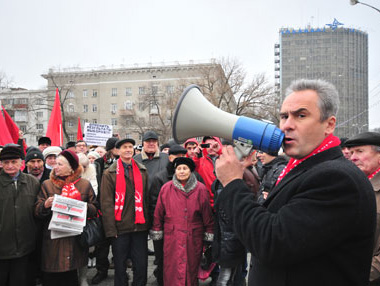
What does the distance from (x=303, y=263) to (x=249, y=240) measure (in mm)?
245

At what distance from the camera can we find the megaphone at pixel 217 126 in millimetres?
1577

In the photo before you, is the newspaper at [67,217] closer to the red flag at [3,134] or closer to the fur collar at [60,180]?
the fur collar at [60,180]

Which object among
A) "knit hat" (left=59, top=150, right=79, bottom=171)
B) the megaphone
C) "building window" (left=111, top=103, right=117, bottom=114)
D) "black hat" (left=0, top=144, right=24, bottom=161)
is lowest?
"knit hat" (left=59, top=150, right=79, bottom=171)

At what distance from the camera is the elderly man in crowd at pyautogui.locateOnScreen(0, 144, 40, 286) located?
11.6ft

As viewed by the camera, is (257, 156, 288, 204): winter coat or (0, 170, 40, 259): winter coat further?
(257, 156, 288, 204): winter coat

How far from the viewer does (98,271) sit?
5.00m

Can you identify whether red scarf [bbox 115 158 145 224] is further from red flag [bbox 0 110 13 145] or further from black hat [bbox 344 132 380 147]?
black hat [bbox 344 132 380 147]

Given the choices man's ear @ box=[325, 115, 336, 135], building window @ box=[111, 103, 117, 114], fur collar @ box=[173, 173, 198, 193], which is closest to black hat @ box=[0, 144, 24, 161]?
fur collar @ box=[173, 173, 198, 193]

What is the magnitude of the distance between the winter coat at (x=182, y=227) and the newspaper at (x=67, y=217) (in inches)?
39.5

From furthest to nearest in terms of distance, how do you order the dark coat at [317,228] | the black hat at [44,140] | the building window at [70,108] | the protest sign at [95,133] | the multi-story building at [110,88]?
the building window at [70,108], the multi-story building at [110,88], the protest sign at [95,133], the black hat at [44,140], the dark coat at [317,228]

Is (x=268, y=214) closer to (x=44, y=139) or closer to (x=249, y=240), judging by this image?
(x=249, y=240)

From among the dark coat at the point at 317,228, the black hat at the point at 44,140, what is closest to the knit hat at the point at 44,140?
the black hat at the point at 44,140

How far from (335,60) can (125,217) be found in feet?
292

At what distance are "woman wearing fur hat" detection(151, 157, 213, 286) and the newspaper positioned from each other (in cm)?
100
